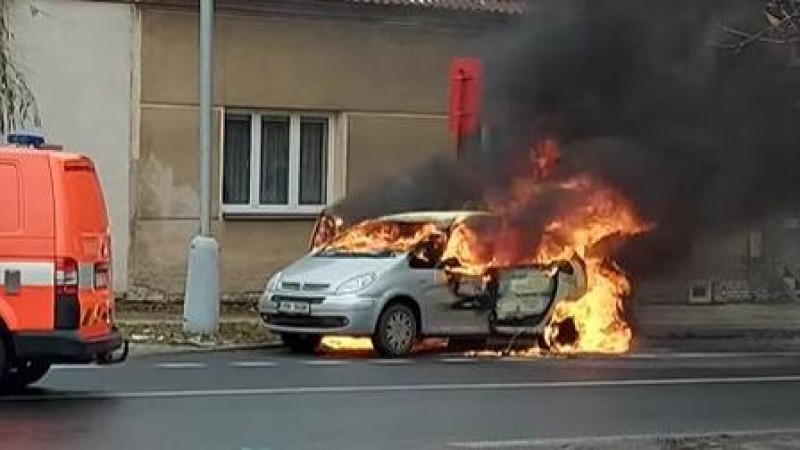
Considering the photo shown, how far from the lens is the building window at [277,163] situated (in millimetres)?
26016

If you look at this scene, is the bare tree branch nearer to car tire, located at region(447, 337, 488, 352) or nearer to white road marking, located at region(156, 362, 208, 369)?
white road marking, located at region(156, 362, 208, 369)

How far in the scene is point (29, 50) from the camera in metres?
24.1

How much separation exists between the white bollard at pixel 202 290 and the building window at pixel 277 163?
4703mm

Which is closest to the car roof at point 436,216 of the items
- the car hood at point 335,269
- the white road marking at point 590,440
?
the car hood at point 335,269

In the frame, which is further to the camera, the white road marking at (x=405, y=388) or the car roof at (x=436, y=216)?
the car roof at (x=436, y=216)

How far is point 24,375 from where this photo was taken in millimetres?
14844

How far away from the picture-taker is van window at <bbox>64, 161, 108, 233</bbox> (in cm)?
1416

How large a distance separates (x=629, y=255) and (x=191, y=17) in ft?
24.7

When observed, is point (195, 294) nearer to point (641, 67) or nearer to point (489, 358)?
point (489, 358)

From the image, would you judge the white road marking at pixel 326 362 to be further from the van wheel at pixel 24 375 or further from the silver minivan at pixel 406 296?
the van wheel at pixel 24 375

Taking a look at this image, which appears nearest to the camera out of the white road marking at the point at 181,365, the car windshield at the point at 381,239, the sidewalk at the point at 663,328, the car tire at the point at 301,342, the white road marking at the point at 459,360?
the white road marking at the point at 181,365

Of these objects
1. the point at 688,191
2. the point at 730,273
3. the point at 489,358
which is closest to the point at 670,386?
the point at 489,358

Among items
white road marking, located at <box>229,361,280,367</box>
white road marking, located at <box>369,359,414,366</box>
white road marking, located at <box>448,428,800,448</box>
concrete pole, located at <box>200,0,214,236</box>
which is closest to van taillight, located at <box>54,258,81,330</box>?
white road marking, located at <box>448,428,800,448</box>

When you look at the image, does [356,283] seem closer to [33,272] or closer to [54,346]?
[54,346]
